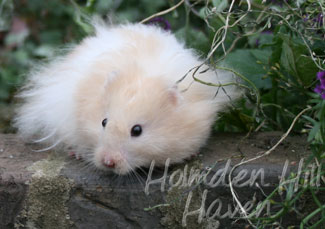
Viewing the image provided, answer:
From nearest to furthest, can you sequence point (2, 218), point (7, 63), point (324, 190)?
point (324, 190) < point (2, 218) < point (7, 63)

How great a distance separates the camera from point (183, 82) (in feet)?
10.5

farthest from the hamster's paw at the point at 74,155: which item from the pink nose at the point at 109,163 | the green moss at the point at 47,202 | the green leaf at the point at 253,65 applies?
the green leaf at the point at 253,65

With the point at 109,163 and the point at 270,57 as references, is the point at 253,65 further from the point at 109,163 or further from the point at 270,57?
the point at 109,163

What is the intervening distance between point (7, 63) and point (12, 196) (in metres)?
3.81

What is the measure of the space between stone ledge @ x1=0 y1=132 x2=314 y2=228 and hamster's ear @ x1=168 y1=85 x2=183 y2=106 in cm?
37

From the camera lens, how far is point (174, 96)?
120 inches

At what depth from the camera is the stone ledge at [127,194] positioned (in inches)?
118

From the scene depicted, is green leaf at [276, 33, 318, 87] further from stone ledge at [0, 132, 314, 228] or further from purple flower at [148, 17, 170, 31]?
purple flower at [148, 17, 170, 31]

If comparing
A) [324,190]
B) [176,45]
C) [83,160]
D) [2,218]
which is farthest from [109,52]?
[324,190]

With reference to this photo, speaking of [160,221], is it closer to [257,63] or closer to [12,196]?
[12,196]

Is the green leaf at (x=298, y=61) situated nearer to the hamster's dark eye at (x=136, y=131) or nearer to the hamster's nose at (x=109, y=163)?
the hamster's dark eye at (x=136, y=131)

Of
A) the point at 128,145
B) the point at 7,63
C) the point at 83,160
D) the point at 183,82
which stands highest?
the point at 183,82

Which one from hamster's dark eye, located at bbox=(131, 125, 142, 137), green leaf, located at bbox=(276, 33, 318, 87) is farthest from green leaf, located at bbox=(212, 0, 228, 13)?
hamster's dark eye, located at bbox=(131, 125, 142, 137)

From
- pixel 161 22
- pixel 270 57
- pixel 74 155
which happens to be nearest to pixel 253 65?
pixel 270 57
